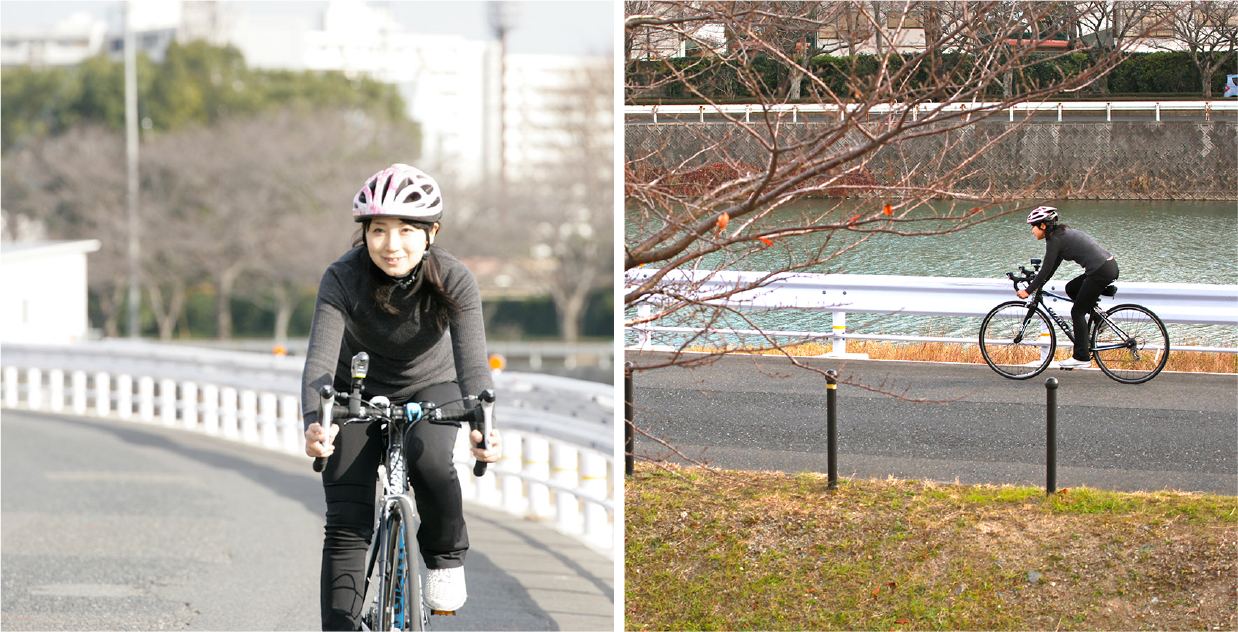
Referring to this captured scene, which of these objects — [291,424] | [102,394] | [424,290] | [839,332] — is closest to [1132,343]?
[839,332]

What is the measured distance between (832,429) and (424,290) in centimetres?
203

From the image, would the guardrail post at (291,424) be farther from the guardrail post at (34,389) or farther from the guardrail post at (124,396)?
the guardrail post at (34,389)

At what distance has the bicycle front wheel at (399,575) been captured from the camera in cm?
Answer: 344

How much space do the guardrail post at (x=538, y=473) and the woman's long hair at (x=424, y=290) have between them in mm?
5104

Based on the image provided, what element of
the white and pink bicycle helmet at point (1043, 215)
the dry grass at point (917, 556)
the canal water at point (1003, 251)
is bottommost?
the dry grass at point (917, 556)

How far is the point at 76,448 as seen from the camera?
12.9 metres

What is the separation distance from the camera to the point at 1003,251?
15.8ft

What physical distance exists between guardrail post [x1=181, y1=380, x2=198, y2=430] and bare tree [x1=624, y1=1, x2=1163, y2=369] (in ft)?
33.6

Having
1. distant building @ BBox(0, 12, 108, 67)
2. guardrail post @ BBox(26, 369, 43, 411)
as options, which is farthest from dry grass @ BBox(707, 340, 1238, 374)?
distant building @ BBox(0, 12, 108, 67)

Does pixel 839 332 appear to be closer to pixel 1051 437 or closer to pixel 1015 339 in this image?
pixel 1015 339

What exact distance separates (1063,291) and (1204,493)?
925 millimetres

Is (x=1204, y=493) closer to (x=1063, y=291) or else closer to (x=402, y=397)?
(x=1063, y=291)

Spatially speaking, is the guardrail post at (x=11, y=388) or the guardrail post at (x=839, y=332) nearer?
the guardrail post at (x=839, y=332)

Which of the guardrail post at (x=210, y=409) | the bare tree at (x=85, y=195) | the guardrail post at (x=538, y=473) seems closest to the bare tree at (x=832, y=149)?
the guardrail post at (x=538, y=473)
